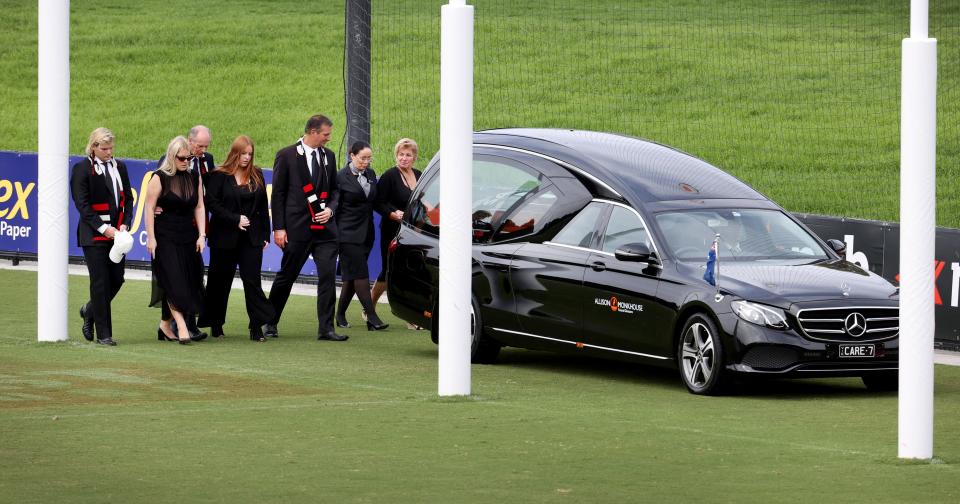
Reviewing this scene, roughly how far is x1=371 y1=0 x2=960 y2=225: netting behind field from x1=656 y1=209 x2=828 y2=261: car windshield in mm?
13434

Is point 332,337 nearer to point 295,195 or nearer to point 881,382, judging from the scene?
point 295,195

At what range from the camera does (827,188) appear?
2883 centimetres

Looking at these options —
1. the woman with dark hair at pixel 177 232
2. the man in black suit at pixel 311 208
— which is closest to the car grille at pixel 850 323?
the man in black suit at pixel 311 208

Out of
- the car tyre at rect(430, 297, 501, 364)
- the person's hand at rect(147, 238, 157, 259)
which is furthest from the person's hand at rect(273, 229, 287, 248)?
the car tyre at rect(430, 297, 501, 364)

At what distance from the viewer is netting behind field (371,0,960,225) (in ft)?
100

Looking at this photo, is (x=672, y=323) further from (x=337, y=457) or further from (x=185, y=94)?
(x=185, y=94)

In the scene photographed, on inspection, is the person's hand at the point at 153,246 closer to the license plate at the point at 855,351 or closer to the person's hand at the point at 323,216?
the person's hand at the point at 323,216

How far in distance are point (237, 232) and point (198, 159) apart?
0.71 metres

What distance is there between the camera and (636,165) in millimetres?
14203

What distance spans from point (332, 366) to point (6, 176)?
1025 centimetres

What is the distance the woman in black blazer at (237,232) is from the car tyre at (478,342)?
1921mm

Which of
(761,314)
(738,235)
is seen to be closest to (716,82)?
(738,235)

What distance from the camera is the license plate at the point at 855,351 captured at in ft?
40.8

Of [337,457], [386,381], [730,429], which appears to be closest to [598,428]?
[730,429]
